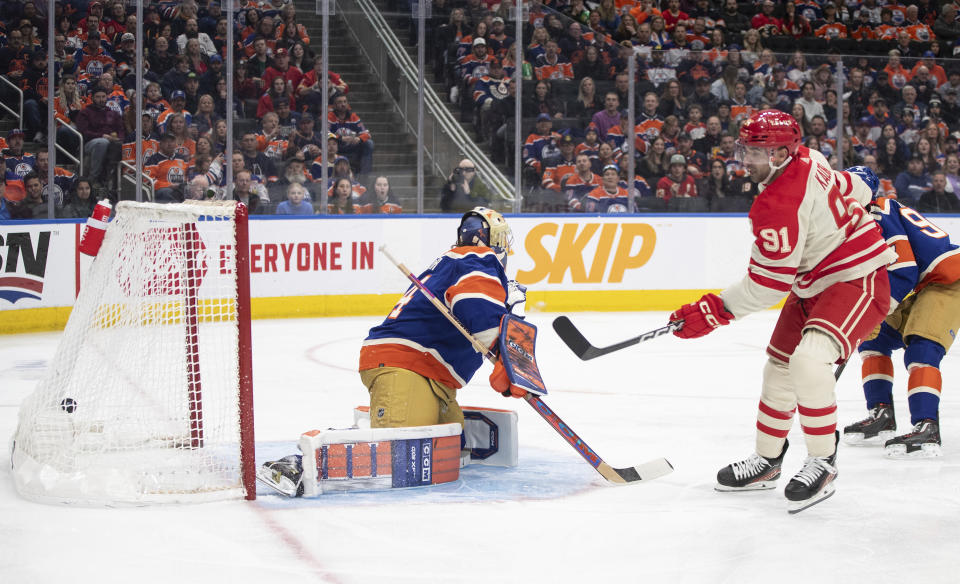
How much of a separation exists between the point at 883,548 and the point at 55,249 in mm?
5828

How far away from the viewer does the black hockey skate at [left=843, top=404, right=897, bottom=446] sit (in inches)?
171

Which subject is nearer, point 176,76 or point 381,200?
point 176,76

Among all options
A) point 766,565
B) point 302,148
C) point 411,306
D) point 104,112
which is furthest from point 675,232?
point 766,565

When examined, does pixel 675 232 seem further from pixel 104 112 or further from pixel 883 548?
pixel 883 548

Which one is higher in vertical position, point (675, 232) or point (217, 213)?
point (217, 213)

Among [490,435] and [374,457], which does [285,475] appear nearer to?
[374,457]

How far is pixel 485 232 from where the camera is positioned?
3.59 metres

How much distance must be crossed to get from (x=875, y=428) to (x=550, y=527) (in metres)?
1.84

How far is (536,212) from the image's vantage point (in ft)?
29.0

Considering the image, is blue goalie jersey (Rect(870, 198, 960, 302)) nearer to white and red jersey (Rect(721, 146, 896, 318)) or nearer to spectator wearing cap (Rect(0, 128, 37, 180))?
white and red jersey (Rect(721, 146, 896, 318))

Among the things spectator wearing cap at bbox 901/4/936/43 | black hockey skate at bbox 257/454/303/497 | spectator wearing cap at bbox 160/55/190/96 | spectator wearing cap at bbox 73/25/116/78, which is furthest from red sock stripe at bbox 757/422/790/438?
spectator wearing cap at bbox 901/4/936/43

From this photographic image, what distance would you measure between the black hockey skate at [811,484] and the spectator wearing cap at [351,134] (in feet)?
18.7

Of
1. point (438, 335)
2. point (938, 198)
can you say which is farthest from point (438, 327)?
point (938, 198)

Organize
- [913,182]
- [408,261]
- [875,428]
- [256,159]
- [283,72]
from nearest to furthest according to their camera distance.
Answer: [875,428], [256,159], [283,72], [408,261], [913,182]
